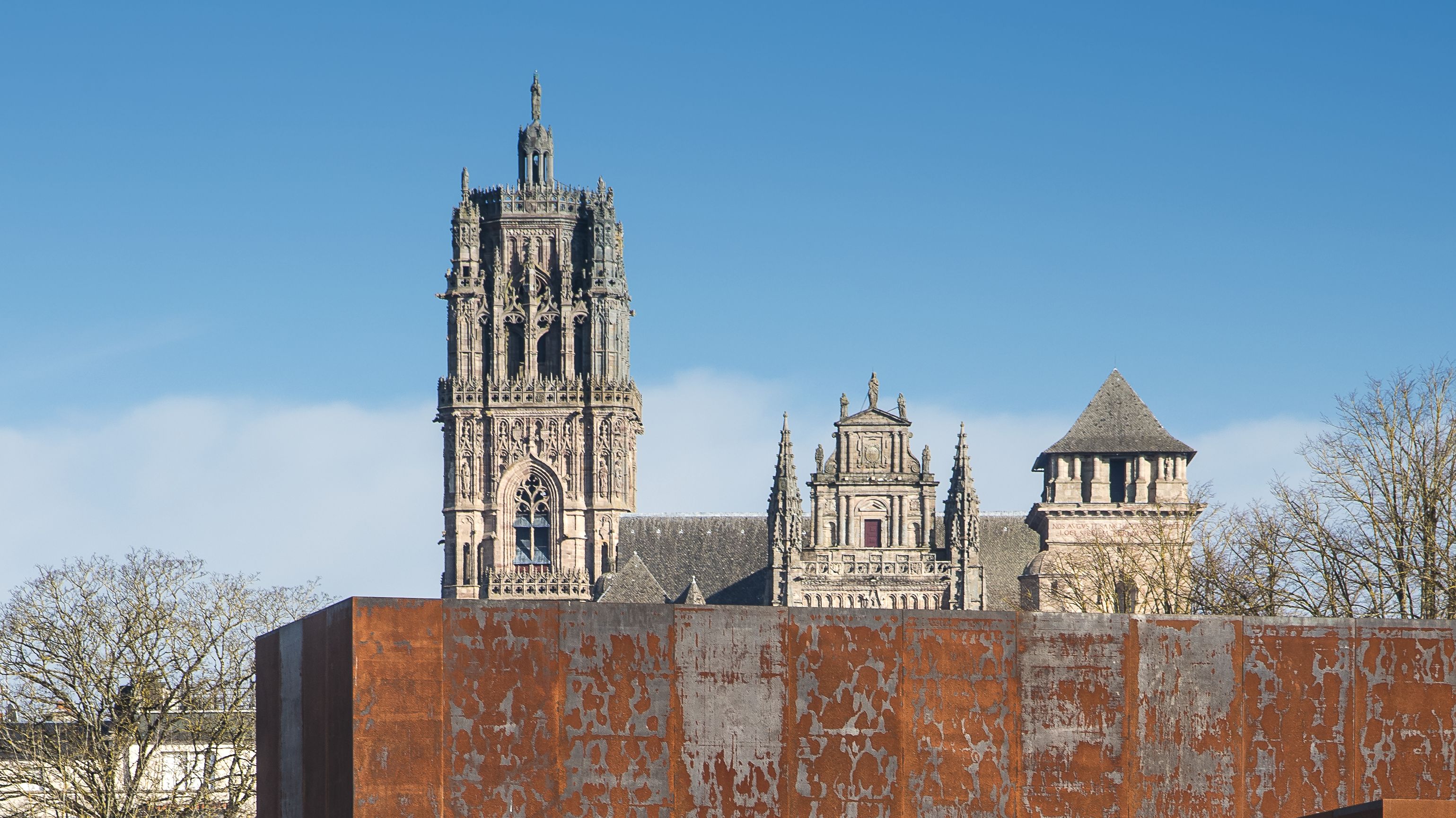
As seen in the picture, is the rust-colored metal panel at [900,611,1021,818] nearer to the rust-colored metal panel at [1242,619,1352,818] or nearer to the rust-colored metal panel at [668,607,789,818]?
the rust-colored metal panel at [668,607,789,818]

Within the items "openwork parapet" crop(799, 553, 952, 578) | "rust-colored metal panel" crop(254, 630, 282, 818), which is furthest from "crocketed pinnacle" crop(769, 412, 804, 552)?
"rust-colored metal panel" crop(254, 630, 282, 818)

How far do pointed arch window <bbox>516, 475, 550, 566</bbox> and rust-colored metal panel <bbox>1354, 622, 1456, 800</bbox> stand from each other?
68.4 metres

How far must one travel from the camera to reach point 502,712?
2364 cm

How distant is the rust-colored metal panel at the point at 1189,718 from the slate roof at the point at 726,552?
198ft

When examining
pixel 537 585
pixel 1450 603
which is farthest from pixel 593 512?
pixel 1450 603

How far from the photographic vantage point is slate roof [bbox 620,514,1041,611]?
86625 mm

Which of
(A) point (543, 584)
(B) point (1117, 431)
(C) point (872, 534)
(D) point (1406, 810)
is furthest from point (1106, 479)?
(D) point (1406, 810)

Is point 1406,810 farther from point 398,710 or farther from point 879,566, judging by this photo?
point 879,566

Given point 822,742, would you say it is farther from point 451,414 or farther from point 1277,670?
point 451,414

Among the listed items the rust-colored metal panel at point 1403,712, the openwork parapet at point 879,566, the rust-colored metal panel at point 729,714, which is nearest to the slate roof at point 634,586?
the openwork parapet at point 879,566

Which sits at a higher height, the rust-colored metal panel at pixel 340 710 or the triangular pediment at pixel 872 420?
the triangular pediment at pixel 872 420

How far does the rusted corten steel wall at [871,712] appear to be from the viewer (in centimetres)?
2352

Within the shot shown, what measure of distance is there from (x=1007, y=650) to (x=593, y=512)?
221 feet

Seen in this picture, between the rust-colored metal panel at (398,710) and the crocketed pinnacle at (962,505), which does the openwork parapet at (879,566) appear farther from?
the rust-colored metal panel at (398,710)
